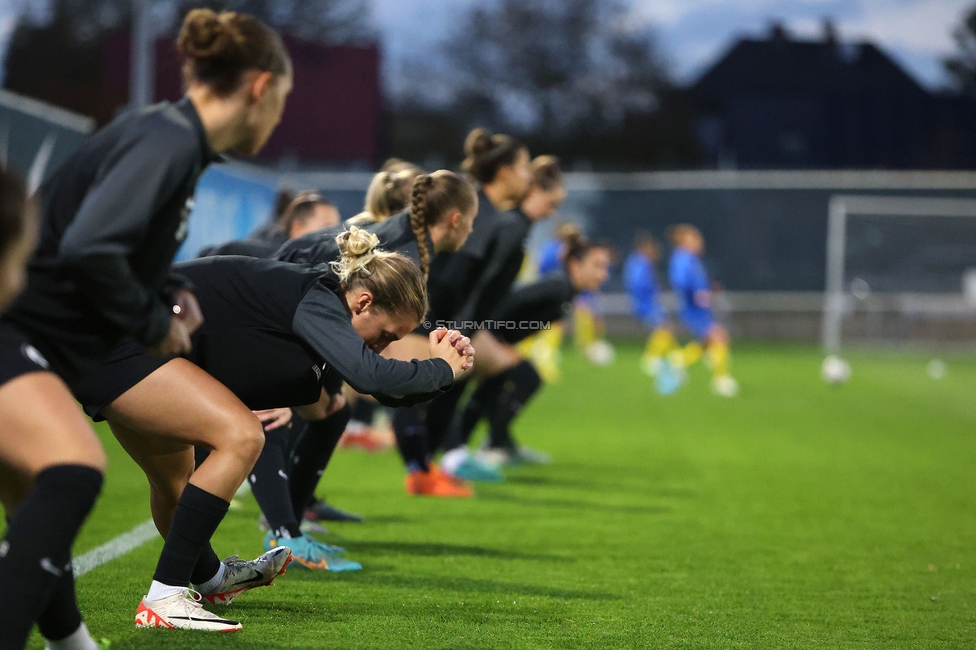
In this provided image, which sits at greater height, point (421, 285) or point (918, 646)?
point (421, 285)

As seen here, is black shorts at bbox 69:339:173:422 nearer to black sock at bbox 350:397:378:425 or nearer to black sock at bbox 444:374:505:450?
black sock at bbox 444:374:505:450

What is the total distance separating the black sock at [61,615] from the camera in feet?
10.2

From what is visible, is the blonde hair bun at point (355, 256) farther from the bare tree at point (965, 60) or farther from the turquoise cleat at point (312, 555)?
the bare tree at point (965, 60)

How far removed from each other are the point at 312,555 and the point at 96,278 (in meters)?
2.41

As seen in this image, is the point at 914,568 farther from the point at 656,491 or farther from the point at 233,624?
the point at 233,624

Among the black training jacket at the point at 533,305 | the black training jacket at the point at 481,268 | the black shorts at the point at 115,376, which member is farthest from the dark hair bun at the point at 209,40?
the black training jacket at the point at 533,305

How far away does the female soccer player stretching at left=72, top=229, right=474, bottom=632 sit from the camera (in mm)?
3648

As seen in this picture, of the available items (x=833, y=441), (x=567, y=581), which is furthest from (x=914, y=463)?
(x=567, y=581)

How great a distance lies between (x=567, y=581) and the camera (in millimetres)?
5113

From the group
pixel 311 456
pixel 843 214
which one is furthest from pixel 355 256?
pixel 843 214

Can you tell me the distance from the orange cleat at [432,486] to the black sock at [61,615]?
4.46 meters

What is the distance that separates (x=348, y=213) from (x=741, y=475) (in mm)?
17482

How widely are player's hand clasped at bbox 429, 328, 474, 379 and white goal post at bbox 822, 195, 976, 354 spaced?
74.2 feet

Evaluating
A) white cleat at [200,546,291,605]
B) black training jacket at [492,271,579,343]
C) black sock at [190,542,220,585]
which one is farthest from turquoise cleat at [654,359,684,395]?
black sock at [190,542,220,585]
